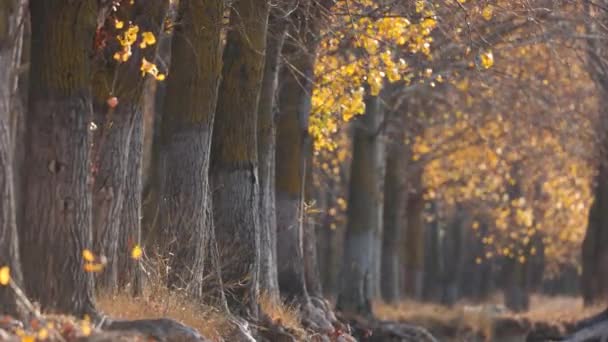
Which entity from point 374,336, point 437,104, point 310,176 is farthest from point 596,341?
point 437,104

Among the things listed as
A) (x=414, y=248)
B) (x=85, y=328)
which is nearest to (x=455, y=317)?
(x=414, y=248)

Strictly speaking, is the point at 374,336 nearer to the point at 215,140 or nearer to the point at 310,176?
the point at 310,176

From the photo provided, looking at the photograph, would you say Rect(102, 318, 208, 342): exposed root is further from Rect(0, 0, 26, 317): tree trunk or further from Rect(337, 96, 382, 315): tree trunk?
Rect(337, 96, 382, 315): tree trunk

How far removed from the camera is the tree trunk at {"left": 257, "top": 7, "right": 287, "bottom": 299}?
18547 mm

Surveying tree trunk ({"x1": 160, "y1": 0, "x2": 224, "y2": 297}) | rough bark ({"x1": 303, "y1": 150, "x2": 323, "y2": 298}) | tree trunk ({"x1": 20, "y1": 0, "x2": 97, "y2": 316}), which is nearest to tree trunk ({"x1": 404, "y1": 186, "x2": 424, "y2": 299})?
rough bark ({"x1": 303, "y1": 150, "x2": 323, "y2": 298})

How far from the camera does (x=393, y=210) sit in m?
38.8

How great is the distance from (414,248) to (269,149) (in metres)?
24.4

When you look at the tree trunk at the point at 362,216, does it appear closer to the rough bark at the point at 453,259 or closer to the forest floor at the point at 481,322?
the forest floor at the point at 481,322

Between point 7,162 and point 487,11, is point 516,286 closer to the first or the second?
point 487,11

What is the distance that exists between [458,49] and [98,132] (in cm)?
1466

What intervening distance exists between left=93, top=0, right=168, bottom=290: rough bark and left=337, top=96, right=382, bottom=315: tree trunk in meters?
15.4

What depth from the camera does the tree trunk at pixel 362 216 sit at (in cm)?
2895

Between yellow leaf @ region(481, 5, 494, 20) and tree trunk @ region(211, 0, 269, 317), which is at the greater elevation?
yellow leaf @ region(481, 5, 494, 20)

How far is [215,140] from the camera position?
17266 mm
